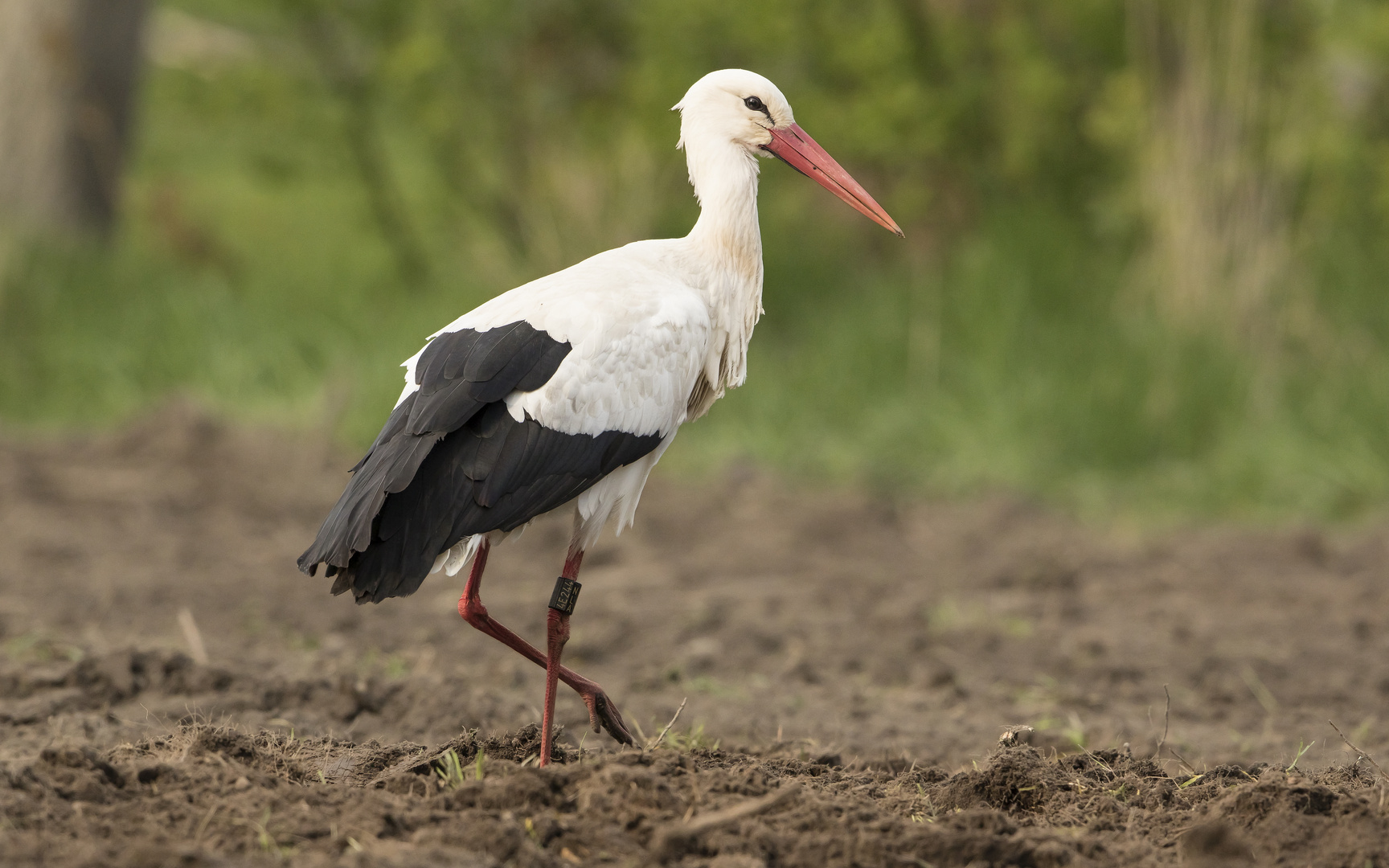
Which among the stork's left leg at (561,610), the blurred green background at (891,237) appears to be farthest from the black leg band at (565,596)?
the blurred green background at (891,237)

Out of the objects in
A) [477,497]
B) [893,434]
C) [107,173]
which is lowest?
[477,497]

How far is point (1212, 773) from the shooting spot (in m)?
3.51

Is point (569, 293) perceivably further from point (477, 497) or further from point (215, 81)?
point (215, 81)

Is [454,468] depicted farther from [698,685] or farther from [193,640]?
[193,640]

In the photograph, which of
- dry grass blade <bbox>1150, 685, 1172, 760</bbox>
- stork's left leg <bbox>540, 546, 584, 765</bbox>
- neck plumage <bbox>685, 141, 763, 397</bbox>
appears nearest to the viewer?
dry grass blade <bbox>1150, 685, 1172, 760</bbox>

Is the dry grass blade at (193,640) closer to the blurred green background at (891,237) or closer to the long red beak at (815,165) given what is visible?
the long red beak at (815,165)

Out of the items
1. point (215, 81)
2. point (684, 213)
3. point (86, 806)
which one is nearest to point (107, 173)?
point (215, 81)

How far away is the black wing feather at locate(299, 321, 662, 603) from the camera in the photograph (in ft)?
12.0

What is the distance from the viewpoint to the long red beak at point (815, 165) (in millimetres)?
4410

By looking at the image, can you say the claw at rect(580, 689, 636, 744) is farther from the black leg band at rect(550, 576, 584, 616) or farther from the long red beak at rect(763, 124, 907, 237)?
the long red beak at rect(763, 124, 907, 237)

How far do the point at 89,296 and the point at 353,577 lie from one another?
8154mm

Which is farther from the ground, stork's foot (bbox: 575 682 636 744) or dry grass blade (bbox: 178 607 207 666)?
dry grass blade (bbox: 178 607 207 666)

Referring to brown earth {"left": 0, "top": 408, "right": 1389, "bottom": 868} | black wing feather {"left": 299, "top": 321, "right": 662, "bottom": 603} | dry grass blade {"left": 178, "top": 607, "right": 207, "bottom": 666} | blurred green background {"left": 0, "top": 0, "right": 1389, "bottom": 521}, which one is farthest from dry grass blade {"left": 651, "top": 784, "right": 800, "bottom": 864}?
blurred green background {"left": 0, "top": 0, "right": 1389, "bottom": 521}

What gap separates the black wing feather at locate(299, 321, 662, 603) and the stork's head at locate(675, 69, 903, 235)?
0.89 meters
